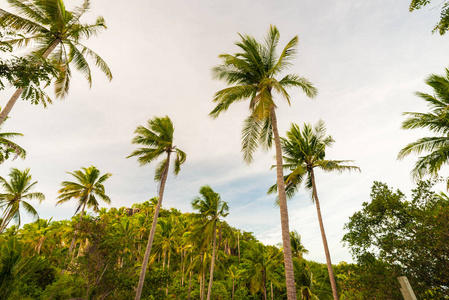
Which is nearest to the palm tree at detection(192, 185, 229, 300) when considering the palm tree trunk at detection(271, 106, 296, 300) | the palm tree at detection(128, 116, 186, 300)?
the palm tree at detection(128, 116, 186, 300)

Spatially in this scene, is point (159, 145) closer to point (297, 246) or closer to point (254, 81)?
point (254, 81)

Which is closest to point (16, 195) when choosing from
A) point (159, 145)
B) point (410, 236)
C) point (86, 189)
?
point (86, 189)

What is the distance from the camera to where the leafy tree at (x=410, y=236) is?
6182 millimetres

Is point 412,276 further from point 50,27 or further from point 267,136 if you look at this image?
point 50,27

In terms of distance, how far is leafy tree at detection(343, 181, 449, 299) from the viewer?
20.3 feet

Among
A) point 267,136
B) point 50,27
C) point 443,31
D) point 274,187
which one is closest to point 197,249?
point 274,187

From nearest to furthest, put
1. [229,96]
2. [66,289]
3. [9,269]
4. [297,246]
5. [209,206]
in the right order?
1. [9,269]
2. [229,96]
3. [66,289]
4. [209,206]
5. [297,246]

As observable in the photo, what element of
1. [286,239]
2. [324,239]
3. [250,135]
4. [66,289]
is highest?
[250,135]

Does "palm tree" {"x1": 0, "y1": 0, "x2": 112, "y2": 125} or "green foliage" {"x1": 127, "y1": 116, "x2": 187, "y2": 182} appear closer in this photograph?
"palm tree" {"x1": 0, "y1": 0, "x2": 112, "y2": 125}

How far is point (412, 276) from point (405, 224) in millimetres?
1623

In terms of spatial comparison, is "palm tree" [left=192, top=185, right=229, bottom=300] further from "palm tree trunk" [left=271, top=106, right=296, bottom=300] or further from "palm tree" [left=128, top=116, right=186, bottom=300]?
"palm tree trunk" [left=271, top=106, right=296, bottom=300]

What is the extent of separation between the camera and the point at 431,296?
6023mm

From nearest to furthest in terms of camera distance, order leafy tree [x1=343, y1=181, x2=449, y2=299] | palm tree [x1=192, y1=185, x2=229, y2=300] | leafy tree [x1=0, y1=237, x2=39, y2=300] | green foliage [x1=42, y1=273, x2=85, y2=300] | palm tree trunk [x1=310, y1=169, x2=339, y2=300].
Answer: leafy tree [x1=343, y1=181, x2=449, y2=299] → leafy tree [x1=0, y1=237, x2=39, y2=300] → palm tree trunk [x1=310, y1=169, x2=339, y2=300] → green foliage [x1=42, y1=273, x2=85, y2=300] → palm tree [x1=192, y1=185, x2=229, y2=300]

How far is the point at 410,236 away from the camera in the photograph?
271 inches
